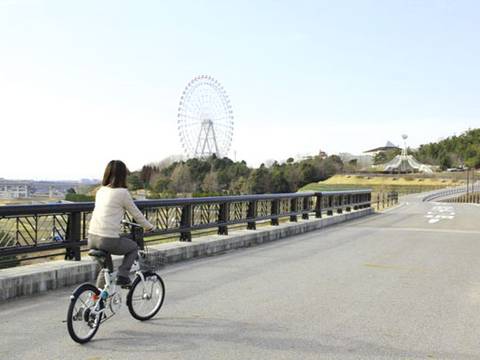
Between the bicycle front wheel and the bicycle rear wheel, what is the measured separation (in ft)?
1.94

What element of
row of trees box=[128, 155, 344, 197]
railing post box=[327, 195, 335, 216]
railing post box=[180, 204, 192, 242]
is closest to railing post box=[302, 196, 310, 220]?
railing post box=[327, 195, 335, 216]

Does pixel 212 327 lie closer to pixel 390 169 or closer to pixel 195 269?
pixel 195 269

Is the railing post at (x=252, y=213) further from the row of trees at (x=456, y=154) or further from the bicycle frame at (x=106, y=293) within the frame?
the row of trees at (x=456, y=154)

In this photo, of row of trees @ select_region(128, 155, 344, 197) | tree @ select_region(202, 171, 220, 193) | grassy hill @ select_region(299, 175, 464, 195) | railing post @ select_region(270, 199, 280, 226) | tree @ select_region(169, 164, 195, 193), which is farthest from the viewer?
grassy hill @ select_region(299, 175, 464, 195)

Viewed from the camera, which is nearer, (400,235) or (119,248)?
(119,248)

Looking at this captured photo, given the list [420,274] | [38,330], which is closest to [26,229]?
[38,330]

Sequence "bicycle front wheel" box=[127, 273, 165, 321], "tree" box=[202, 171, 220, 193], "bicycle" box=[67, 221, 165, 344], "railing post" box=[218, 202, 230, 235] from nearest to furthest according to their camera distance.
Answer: "bicycle" box=[67, 221, 165, 344] → "bicycle front wheel" box=[127, 273, 165, 321] → "railing post" box=[218, 202, 230, 235] → "tree" box=[202, 171, 220, 193]

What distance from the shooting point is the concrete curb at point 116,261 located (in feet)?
24.9

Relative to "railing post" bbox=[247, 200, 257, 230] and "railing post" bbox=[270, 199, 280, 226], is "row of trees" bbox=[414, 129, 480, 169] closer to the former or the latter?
"railing post" bbox=[270, 199, 280, 226]

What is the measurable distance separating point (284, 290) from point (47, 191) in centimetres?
1581

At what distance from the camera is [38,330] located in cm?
591

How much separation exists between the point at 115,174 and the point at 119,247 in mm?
780

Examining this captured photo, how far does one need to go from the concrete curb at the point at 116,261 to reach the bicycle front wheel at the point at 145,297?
220 centimetres

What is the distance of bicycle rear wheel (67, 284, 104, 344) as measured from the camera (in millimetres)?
5328
